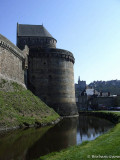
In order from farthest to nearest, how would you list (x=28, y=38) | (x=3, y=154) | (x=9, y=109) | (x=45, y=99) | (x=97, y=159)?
(x=28, y=38) → (x=45, y=99) → (x=9, y=109) → (x=3, y=154) → (x=97, y=159)

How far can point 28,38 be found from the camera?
36.0m

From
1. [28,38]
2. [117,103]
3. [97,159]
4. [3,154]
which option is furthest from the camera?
[117,103]

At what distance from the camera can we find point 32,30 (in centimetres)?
3762

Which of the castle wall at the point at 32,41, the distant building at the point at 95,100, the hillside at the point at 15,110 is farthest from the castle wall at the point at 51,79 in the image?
the distant building at the point at 95,100

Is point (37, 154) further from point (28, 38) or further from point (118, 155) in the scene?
point (28, 38)

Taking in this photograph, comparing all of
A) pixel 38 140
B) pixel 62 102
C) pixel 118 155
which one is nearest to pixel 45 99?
pixel 62 102

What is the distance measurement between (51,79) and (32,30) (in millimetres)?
12373

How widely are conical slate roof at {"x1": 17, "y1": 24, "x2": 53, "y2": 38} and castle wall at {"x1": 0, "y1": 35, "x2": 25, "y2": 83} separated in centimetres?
1152

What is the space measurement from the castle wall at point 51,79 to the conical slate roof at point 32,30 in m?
6.69

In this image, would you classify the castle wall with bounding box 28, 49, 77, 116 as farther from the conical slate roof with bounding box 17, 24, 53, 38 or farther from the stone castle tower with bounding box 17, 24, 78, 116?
the conical slate roof with bounding box 17, 24, 53, 38

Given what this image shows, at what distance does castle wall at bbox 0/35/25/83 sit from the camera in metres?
20.8

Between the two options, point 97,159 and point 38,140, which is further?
point 38,140

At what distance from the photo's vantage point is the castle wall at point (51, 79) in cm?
3066

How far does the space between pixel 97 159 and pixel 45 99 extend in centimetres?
2494
